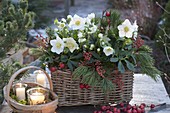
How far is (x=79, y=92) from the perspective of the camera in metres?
A: 1.86

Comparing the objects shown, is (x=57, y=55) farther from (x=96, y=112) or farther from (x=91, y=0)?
(x=91, y=0)

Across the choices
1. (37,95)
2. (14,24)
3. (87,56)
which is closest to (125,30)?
(87,56)

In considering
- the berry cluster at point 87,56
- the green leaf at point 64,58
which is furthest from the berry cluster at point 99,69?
the green leaf at point 64,58

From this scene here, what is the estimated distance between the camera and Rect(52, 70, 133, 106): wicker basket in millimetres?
1848

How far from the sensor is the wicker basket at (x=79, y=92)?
185cm

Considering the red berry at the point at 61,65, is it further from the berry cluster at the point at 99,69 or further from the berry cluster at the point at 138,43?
the berry cluster at the point at 138,43

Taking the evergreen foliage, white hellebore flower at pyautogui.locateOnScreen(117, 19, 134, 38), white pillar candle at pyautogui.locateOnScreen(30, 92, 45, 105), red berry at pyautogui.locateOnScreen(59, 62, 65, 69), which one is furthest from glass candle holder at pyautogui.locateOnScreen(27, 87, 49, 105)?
the evergreen foliage

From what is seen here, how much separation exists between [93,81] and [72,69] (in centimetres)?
13

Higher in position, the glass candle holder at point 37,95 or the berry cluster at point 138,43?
the berry cluster at point 138,43

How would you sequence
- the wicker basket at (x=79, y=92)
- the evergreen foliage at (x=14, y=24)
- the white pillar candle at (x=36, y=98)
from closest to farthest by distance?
the white pillar candle at (x=36, y=98) → the wicker basket at (x=79, y=92) → the evergreen foliage at (x=14, y=24)

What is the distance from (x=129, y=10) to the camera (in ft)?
19.5

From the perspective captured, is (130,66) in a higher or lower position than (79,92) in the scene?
higher

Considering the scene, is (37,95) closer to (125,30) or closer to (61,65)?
(61,65)

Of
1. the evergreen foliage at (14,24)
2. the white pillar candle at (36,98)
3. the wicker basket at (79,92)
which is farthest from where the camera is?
the evergreen foliage at (14,24)
